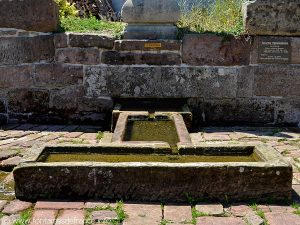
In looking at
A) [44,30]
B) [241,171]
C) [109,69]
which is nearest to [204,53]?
[109,69]

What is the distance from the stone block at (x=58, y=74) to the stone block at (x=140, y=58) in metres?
0.41

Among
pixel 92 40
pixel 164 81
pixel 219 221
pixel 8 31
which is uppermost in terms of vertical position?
pixel 8 31

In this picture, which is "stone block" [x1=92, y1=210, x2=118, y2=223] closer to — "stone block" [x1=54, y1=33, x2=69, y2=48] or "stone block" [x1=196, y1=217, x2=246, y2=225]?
"stone block" [x1=196, y1=217, x2=246, y2=225]

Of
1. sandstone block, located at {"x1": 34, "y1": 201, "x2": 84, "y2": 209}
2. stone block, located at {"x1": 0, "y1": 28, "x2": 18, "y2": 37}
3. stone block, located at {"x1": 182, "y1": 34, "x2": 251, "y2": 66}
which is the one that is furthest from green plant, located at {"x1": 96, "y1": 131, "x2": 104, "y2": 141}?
sandstone block, located at {"x1": 34, "y1": 201, "x2": 84, "y2": 209}

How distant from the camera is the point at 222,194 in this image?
3102 mm

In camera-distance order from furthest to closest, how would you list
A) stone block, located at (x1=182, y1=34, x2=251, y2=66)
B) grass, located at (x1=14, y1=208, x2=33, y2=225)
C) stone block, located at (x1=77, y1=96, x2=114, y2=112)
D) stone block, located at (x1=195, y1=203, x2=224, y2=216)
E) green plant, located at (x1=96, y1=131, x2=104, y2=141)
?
stone block, located at (x1=77, y1=96, x2=114, y2=112) < stone block, located at (x1=182, y1=34, x2=251, y2=66) < green plant, located at (x1=96, y1=131, x2=104, y2=141) < stone block, located at (x1=195, y1=203, x2=224, y2=216) < grass, located at (x1=14, y1=208, x2=33, y2=225)

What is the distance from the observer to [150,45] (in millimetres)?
5355

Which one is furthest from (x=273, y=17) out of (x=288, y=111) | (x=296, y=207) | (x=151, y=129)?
(x=296, y=207)

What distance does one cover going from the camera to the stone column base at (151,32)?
5422 mm

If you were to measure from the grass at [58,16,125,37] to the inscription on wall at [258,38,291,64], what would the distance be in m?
1.81

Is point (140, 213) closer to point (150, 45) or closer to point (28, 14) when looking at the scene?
point (150, 45)

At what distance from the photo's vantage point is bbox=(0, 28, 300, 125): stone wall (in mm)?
5371

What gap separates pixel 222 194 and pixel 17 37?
3547 mm

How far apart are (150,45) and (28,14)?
61.4 inches
